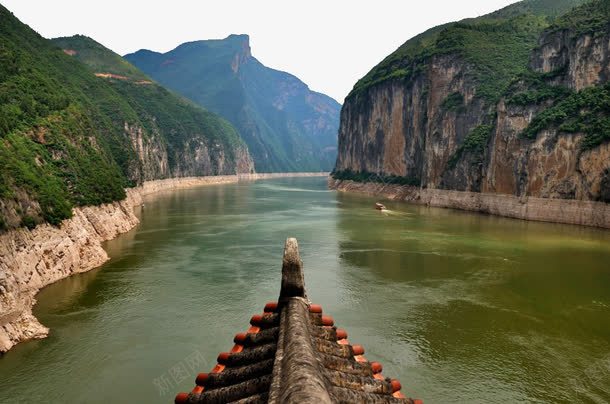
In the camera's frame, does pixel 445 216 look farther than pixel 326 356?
Yes

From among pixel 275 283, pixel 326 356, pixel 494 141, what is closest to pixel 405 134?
pixel 494 141

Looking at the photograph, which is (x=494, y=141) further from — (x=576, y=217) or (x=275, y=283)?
(x=275, y=283)

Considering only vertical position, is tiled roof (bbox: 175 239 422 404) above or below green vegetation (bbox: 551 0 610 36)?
below

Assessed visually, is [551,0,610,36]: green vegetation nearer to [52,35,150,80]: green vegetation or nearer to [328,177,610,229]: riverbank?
[328,177,610,229]: riverbank

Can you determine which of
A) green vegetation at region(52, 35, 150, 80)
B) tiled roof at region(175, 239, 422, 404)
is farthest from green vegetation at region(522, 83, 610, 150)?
green vegetation at region(52, 35, 150, 80)

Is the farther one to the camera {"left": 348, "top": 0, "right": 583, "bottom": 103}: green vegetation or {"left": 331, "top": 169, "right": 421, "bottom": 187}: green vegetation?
{"left": 331, "top": 169, "right": 421, "bottom": 187}: green vegetation

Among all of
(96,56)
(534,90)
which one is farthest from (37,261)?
(96,56)

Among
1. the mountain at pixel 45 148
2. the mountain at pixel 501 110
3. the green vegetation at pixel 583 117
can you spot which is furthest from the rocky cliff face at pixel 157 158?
the green vegetation at pixel 583 117

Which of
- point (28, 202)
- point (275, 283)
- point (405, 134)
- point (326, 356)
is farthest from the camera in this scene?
point (405, 134)
